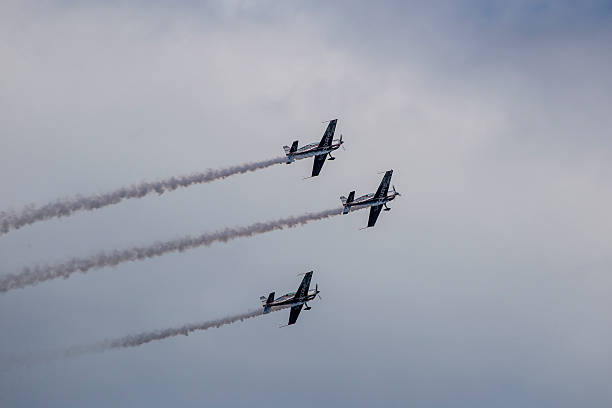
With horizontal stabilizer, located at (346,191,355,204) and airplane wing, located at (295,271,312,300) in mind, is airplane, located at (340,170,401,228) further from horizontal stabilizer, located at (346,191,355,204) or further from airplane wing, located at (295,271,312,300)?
airplane wing, located at (295,271,312,300)

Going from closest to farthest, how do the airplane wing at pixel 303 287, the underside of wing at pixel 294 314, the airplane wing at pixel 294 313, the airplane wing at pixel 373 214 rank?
the airplane wing at pixel 303 287
the airplane wing at pixel 294 313
the underside of wing at pixel 294 314
the airplane wing at pixel 373 214

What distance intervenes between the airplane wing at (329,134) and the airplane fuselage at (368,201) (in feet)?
23.4

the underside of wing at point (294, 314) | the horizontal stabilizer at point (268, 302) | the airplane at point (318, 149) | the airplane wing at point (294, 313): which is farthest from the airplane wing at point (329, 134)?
the underside of wing at point (294, 314)

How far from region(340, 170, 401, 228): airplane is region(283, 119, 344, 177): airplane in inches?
192

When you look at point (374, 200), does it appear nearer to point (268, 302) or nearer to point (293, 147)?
point (293, 147)

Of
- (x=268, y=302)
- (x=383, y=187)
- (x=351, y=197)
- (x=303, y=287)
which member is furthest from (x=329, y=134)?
(x=268, y=302)

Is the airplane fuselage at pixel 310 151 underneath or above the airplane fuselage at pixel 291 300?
above

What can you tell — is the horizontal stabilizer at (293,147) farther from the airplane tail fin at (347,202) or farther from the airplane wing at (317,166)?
the airplane tail fin at (347,202)

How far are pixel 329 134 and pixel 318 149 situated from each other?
6.74ft

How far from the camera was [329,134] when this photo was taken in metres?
121

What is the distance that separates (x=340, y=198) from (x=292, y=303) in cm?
1300

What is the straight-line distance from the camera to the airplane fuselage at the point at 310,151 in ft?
390

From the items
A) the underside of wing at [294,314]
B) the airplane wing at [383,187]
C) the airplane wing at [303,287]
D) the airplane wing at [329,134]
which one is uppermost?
the airplane wing at [329,134]

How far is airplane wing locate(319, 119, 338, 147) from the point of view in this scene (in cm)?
12019
